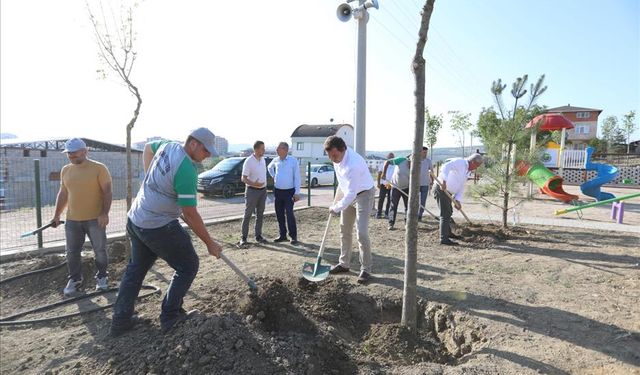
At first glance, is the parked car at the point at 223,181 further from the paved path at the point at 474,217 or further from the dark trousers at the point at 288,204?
the dark trousers at the point at 288,204

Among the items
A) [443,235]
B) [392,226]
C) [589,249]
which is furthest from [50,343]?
[589,249]

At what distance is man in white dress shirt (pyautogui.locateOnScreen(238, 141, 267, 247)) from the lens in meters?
6.42

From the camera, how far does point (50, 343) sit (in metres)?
3.34

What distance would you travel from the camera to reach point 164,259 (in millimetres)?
3057

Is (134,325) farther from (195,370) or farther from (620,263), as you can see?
(620,263)

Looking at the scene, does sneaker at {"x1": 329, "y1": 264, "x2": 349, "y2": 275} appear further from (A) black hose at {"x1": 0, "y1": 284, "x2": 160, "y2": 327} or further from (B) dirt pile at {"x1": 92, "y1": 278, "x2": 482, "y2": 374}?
(A) black hose at {"x1": 0, "y1": 284, "x2": 160, "y2": 327}

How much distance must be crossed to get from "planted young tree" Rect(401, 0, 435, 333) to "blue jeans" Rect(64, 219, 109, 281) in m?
3.24

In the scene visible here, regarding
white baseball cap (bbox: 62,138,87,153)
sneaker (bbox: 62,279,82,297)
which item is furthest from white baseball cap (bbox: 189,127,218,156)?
sneaker (bbox: 62,279,82,297)

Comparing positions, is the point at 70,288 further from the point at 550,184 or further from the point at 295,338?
the point at 550,184

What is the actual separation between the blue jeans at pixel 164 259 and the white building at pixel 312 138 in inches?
1689

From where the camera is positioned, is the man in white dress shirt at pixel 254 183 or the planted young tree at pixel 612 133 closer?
the man in white dress shirt at pixel 254 183

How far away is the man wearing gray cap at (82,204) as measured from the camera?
13.7 feet

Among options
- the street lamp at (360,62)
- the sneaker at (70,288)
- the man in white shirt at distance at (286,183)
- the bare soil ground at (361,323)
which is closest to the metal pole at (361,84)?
the street lamp at (360,62)

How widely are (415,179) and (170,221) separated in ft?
6.20
